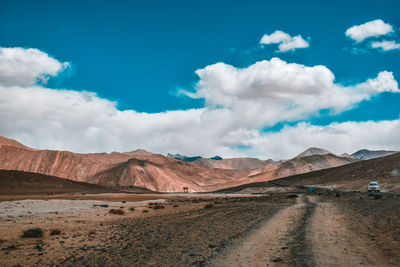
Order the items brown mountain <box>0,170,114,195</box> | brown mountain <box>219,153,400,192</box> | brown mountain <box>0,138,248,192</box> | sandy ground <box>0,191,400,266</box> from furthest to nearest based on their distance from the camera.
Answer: brown mountain <box>0,138,248,192</box> < brown mountain <box>0,170,114,195</box> < brown mountain <box>219,153,400,192</box> < sandy ground <box>0,191,400,266</box>

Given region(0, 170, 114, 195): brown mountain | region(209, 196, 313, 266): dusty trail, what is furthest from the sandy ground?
region(0, 170, 114, 195): brown mountain

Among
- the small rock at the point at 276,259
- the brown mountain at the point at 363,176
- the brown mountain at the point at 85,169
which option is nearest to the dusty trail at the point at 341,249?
the small rock at the point at 276,259

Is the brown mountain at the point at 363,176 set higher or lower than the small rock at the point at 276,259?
higher

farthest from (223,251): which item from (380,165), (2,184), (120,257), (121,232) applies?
(380,165)

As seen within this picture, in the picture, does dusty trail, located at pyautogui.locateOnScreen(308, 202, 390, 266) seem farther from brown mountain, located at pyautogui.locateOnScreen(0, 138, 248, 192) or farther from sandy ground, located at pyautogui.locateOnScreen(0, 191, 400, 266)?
brown mountain, located at pyautogui.locateOnScreen(0, 138, 248, 192)

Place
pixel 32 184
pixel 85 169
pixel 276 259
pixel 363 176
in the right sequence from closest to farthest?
pixel 276 259, pixel 32 184, pixel 363 176, pixel 85 169

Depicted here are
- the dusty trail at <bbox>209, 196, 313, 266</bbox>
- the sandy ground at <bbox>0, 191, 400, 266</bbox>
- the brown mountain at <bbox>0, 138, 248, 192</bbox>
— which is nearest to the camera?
the dusty trail at <bbox>209, 196, 313, 266</bbox>

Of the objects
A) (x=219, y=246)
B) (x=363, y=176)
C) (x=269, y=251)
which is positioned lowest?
(x=219, y=246)

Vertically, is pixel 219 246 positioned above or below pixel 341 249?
below

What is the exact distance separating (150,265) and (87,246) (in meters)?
4.70

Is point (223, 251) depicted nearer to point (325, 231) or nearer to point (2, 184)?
point (325, 231)

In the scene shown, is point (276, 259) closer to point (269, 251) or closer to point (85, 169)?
point (269, 251)

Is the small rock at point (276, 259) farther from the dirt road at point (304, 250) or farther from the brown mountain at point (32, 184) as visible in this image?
the brown mountain at point (32, 184)

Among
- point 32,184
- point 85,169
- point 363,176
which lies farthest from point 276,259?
point 85,169
